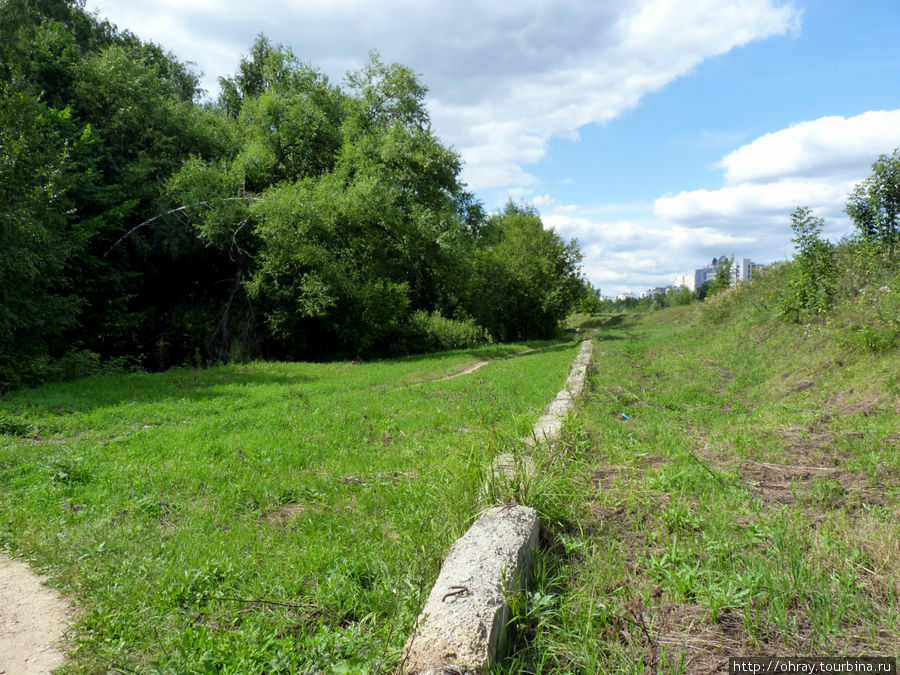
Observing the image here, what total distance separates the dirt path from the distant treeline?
10276 mm

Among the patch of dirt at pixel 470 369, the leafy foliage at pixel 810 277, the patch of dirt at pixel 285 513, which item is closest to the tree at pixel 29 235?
the patch of dirt at pixel 285 513

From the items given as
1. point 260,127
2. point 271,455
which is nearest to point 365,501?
point 271,455

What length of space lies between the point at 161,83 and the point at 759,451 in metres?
24.3

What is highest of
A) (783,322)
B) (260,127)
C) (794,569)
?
(260,127)

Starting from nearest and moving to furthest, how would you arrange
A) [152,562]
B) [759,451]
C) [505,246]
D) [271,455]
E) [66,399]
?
[152,562] < [759,451] < [271,455] < [66,399] < [505,246]

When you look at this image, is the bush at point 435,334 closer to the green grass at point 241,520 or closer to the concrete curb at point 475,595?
the green grass at point 241,520

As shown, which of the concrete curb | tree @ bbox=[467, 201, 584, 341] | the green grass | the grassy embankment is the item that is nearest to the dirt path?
the green grass

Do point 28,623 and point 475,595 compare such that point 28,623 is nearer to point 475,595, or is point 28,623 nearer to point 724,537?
point 475,595

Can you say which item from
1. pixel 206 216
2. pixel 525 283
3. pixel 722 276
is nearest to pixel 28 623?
pixel 206 216

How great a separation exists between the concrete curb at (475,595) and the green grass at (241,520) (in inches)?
10.4

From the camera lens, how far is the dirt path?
3.00m

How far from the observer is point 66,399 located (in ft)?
33.5

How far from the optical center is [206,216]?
1936 cm

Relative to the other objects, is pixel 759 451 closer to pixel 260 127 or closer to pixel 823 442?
pixel 823 442
